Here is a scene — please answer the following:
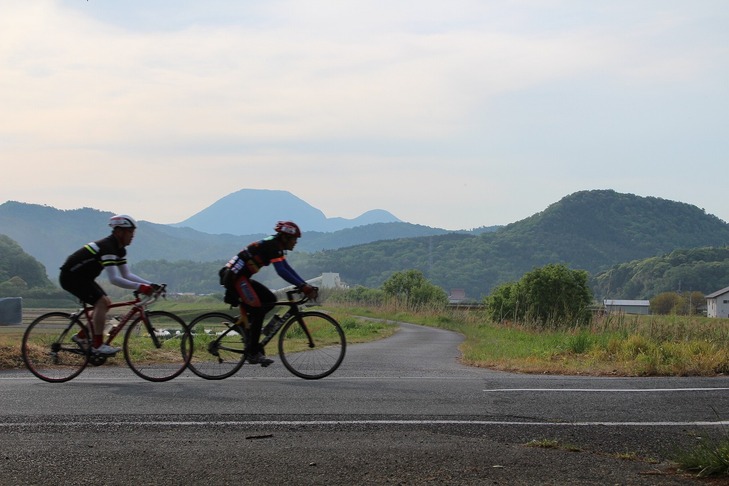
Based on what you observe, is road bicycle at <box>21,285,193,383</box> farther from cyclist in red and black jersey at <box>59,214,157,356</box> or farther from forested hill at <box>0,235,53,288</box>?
forested hill at <box>0,235,53,288</box>

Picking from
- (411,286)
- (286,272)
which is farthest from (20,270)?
Result: (286,272)

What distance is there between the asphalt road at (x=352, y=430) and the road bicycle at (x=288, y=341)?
397 mm

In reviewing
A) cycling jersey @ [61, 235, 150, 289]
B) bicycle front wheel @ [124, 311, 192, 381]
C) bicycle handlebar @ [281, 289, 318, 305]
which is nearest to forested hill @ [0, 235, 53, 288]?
bicycle front wheel @ [124, 311, 192, 381]

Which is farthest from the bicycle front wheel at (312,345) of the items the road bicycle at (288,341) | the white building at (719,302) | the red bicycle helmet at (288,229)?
the white building at (719,302)

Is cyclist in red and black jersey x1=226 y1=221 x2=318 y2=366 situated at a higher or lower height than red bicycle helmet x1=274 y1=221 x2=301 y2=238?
lower

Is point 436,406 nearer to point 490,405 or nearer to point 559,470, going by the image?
point 490,405

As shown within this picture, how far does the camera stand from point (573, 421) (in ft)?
27.6

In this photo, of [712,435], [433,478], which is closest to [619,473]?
[433,478]

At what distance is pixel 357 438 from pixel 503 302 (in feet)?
198

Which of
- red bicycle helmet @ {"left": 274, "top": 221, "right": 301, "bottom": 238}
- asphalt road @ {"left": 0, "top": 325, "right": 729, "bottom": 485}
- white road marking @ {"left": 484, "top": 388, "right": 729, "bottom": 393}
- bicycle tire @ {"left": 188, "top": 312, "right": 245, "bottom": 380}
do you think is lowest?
asphalt road @ {"left": 0, "top": 325, "right": 729, "bottom": 485}

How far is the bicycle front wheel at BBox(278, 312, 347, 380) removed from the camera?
38.7 ft

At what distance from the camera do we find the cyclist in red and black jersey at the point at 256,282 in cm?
1113

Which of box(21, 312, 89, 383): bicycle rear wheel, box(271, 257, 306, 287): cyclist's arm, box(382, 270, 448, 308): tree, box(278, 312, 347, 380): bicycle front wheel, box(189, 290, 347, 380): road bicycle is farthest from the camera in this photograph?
box(382, 270, 448, 308): tree

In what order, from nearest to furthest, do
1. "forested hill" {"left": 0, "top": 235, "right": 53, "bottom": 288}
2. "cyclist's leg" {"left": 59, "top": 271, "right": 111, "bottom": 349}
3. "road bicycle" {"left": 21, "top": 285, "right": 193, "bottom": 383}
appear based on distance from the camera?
"cyclist's leg" {"left": 59, "top": 271, "right": 111, "bottom": 349}
"road bicycle" {"left": 21, "top": 285, "right": 193, "bottom": 383}
"forested hill" {"left": 0, "top": 235, "right": 53, "bottom": 288}
